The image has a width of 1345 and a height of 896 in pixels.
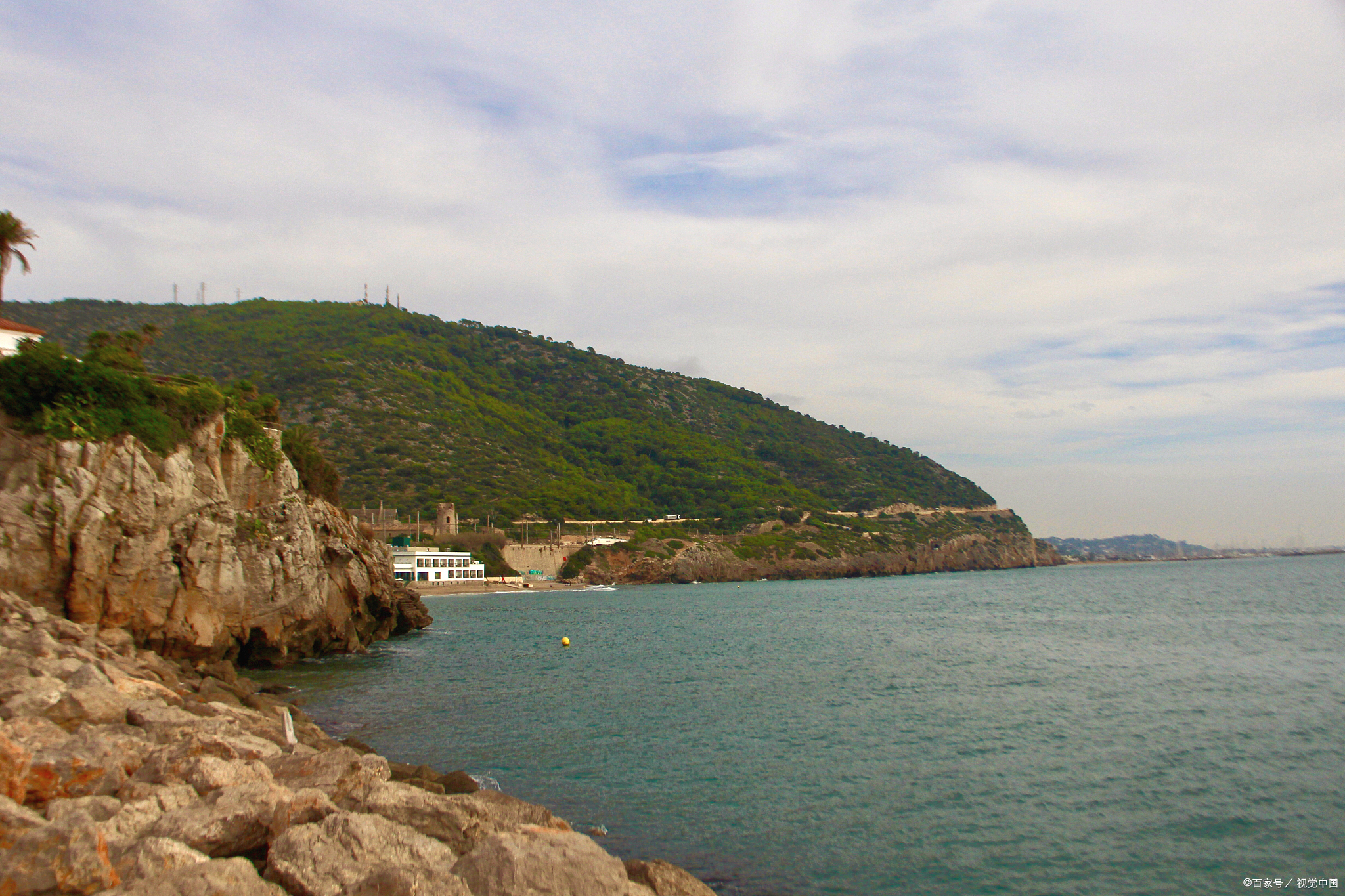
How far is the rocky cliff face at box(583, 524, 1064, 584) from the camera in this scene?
9988 cm

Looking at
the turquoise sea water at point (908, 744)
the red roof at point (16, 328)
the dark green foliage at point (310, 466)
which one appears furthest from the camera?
the dark green foliage at point (310, 466)

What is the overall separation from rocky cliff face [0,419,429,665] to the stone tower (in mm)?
57393

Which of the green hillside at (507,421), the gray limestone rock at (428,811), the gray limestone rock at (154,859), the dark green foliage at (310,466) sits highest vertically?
the green hillside at (507,421)

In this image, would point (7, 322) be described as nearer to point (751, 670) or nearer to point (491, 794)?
point (491, 794)

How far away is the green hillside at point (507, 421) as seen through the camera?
102375 mm

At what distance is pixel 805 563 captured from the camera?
112 m

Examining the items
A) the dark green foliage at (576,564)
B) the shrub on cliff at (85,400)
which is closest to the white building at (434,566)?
the dark green foliage at (576,564)

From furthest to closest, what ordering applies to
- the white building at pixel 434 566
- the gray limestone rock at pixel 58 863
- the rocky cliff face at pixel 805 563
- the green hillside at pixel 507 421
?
the green hillside at pixel 507 421
the rocky cliff face at pixel 805 563
the white building at pixel 434 566
the gray limestone rock at pixel 58 863

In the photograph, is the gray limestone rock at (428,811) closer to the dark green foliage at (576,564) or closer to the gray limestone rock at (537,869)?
the gray limestone rock at (537,869)

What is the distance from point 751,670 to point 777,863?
17.3 m

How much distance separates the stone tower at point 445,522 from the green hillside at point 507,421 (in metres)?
2.71

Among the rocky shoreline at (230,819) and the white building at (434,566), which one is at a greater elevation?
the rocky shoreline at (230,819)

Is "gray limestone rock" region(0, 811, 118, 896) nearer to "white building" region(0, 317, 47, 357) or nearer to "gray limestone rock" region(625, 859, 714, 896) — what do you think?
"gray limestone rock" region(625, 859, 714, 896)

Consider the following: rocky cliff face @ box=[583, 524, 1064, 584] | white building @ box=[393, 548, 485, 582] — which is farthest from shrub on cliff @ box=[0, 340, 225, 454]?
rocky cliff face @ box=[583, 524, 1064, 584]
